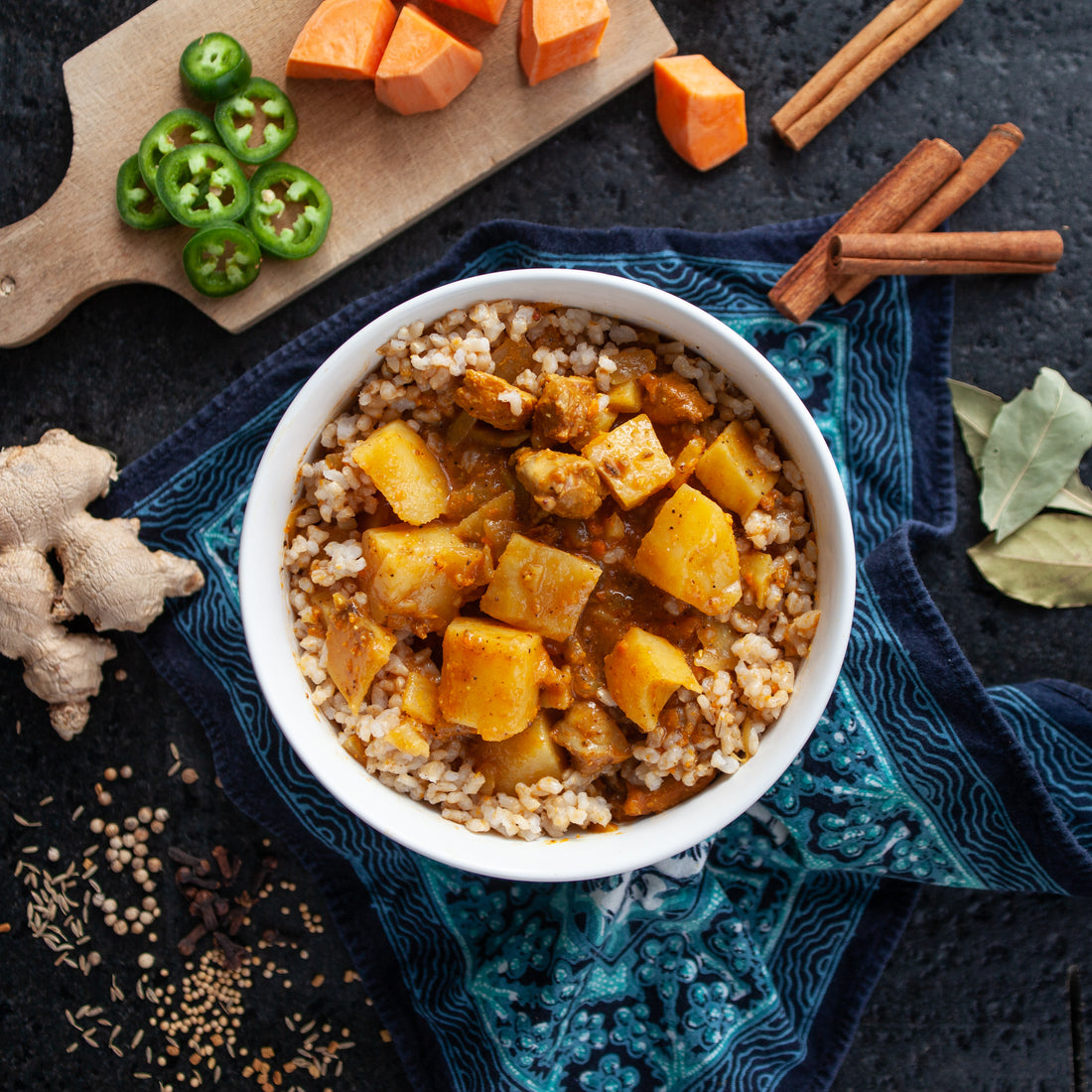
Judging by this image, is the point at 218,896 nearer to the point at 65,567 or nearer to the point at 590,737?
the point at 65,567

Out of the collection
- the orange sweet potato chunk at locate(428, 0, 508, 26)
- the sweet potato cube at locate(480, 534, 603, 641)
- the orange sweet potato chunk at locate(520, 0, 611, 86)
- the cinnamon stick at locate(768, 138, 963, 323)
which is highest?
the orange sweet potato chunk at locate(428, 0, 508, 26)

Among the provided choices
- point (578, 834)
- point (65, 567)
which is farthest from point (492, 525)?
A: point (65, 567)

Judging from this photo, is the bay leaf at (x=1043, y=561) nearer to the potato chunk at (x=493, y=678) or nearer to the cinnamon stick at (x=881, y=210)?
the cinnamon stick at (x=881, y=210)

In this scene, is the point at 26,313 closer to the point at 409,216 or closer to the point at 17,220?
the point at 17,220

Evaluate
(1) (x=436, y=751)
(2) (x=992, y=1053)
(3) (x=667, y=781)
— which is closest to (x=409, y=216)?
(1) (x=436, y=751)

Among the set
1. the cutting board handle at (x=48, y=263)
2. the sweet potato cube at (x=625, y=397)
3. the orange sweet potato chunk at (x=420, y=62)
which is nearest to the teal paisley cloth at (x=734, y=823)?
the orange sweet potato chunk at (x=420, y=62)

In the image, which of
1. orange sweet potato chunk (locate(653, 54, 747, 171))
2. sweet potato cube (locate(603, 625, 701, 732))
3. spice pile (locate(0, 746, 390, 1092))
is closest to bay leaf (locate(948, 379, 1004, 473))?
orange sweet potato chunk (locate(653, 54, 747, 171))

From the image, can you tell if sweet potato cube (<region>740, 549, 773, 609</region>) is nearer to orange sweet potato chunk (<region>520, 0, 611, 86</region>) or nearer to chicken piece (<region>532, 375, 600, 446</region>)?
chicken piece (<region>532, 375, 600, 446</region>)
